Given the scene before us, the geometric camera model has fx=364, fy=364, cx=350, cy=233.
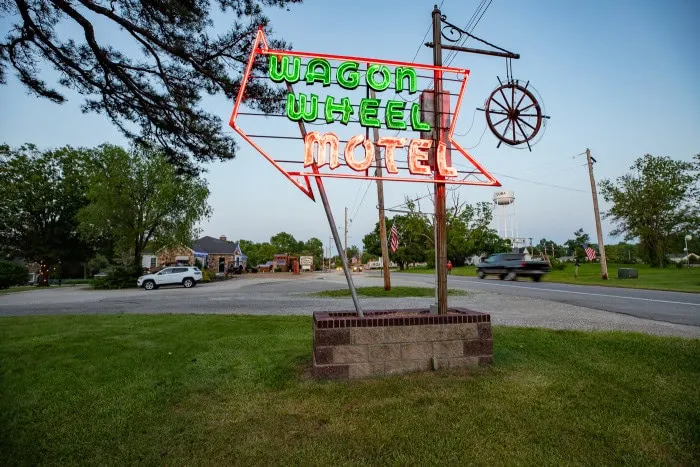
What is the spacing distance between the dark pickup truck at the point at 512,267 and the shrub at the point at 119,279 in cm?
2708

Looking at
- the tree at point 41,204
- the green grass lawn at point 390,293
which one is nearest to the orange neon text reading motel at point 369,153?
the green grass lawn at point 390,293

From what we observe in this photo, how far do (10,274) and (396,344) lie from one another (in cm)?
3573

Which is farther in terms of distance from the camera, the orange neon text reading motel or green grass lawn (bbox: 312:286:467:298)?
green grass lawn (bbox: 312:286:467:298)

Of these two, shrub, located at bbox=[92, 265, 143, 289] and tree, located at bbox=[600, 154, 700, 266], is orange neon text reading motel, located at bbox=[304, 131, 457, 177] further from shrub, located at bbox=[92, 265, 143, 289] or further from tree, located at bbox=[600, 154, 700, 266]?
tree, located at bbox=[600, 154, 700, 266]

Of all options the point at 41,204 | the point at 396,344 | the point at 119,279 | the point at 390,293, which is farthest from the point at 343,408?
the point at 41,204

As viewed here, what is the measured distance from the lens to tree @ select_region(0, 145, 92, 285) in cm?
3778

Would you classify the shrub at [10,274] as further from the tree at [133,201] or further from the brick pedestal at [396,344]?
the brick pedestal at [396,344]

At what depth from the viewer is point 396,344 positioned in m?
4.52

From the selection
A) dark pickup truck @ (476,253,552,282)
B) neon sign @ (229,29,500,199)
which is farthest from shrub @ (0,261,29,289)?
dark pickup truck @ (476,253,552,282)

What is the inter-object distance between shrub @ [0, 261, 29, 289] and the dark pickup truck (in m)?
36.9

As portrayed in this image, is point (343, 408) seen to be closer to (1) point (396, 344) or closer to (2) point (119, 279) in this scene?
(1) point (396, 344)

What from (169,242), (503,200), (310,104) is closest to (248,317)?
(310,104)

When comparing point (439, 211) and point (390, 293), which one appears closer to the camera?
point (439, 211)

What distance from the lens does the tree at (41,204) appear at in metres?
37.8
